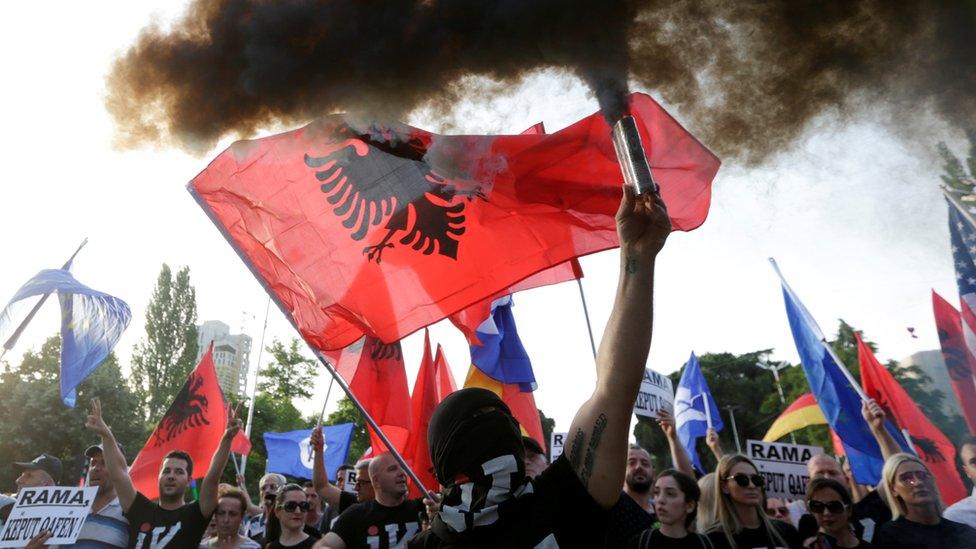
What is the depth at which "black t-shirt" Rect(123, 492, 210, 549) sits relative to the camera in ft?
17.3

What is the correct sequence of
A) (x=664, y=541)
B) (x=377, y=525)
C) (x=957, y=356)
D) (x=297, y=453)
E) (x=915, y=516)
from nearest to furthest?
(x=664, y=541) → (x=915, y=516) → (x=377, y=525) → (x=957, y=356) → (x=297, y=453)

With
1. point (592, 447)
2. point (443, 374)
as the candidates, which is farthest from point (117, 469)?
point (443, 374)

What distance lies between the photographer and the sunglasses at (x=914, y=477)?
4543 millimetres

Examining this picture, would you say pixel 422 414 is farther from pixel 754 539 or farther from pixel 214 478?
pixel 754 539

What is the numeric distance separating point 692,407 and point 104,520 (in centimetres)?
844

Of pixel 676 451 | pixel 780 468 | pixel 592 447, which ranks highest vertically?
pixel 780 468

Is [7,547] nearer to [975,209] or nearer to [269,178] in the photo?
[269,178]

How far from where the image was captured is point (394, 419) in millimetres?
7816

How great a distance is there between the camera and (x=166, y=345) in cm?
4903

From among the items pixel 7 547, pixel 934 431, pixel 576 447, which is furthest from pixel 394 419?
pixel 576 447

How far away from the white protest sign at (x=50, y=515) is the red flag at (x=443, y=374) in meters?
5.61

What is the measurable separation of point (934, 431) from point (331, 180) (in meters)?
6.51

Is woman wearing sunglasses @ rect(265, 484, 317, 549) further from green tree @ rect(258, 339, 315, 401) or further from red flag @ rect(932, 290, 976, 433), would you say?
green tree @ rect(258, 339, 315, 401)

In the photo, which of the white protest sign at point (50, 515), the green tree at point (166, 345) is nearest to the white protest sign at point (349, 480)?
the white protest sign at point (50, 515)
